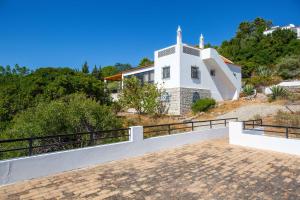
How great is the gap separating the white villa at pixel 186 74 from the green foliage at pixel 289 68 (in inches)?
537

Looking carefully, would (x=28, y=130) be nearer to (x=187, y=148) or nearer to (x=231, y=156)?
(x=187, y=148)

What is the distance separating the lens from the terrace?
4.77m

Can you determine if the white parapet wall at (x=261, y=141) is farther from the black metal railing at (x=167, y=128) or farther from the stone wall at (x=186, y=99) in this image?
the stone wall at (x=186, y=99)

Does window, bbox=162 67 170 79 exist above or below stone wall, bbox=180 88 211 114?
above

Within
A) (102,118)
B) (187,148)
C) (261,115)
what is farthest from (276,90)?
(102,118)

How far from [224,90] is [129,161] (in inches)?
811

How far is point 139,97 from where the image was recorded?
19219mm

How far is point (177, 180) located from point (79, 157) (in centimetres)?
306

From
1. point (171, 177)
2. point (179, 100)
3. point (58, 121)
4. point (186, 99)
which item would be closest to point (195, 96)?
point (186, 99)

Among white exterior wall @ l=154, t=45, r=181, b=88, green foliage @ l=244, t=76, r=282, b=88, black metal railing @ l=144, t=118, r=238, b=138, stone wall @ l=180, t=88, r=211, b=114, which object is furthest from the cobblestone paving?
green foliage @ l=244, t=76, r=282, b=88

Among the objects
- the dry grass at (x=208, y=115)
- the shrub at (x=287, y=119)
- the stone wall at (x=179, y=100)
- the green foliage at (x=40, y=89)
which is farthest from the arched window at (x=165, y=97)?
the shrub at (x=287, y=119)

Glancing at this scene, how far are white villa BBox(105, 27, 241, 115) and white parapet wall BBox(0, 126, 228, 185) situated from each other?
10699mm

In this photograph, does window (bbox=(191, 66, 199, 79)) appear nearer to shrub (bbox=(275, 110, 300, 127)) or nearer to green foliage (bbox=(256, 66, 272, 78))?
shrub (bbox=(275, 110, 300, 127))

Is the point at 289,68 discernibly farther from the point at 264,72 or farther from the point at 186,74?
the point at 186,74
